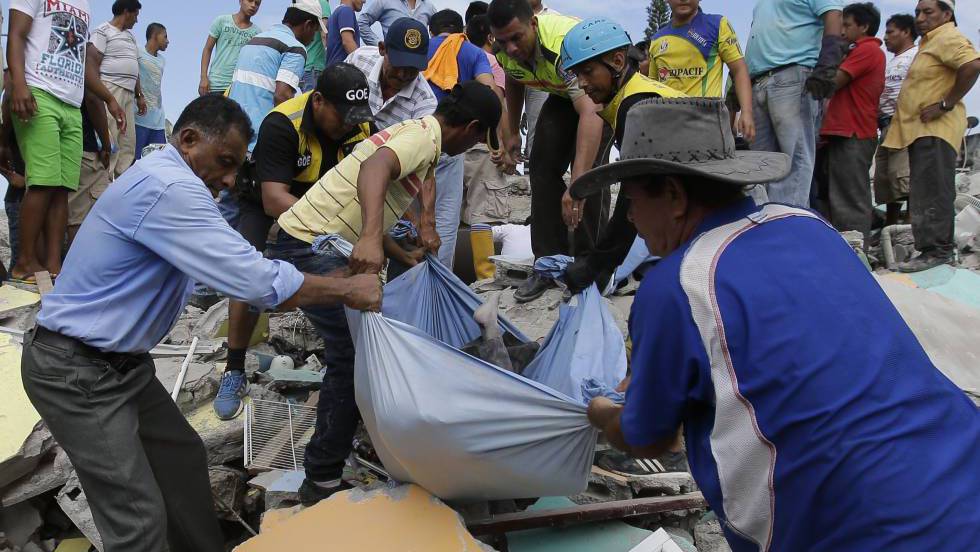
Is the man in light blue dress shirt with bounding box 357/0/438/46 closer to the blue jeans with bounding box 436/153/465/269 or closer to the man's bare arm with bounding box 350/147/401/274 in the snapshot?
the blue jeans with bounding box 436/153/465/269

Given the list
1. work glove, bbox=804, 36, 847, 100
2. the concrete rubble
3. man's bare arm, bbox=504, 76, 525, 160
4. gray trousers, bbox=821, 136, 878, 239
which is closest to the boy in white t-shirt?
the concrete rubble

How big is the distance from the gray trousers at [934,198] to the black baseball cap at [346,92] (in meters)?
3.87

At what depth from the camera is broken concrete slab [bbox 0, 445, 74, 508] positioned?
9.95 feet

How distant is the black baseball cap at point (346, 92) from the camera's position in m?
2.83

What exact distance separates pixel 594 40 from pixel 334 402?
185 cm

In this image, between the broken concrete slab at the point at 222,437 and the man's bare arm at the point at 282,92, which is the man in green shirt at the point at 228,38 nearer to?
the man's bare arm at the point at 282,92

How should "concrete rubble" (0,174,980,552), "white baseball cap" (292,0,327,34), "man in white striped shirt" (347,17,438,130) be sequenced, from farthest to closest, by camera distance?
"white baseball cap" (292,0,327,34)
"man in white striped shirt" (347,17,438,130)
"concrete rubble" (0,174,980,552)

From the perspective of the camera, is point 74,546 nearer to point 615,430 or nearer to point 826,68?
point 615,430

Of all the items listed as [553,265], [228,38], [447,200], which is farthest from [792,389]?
[228,38]

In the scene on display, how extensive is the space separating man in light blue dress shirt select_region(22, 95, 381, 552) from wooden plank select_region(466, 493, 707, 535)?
95cm

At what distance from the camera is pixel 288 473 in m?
2.97

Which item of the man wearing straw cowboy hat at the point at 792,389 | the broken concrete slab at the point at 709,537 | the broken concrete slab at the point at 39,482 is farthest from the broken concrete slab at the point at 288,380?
the man wearing straw cowboy hat at the point at 792,389

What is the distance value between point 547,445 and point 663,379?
77 cm

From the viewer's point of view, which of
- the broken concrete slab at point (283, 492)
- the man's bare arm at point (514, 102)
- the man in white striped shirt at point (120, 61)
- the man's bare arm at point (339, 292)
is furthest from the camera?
the man in white striped shirt at point (120, 61)
